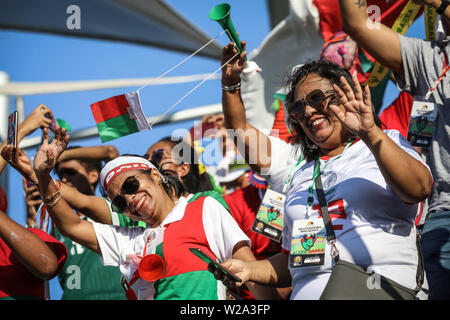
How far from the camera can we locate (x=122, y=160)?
9.59ft

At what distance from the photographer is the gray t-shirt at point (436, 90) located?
2.58 m

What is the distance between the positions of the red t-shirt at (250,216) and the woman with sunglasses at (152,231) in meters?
0.67

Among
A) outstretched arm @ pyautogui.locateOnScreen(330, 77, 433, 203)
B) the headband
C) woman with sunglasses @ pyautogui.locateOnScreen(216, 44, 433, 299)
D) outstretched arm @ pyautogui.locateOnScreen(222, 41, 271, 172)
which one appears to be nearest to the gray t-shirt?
woman with sunglasses @ pyautogui.locateOnScreen(216, 44, 433, 299)

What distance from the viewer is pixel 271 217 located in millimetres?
3176

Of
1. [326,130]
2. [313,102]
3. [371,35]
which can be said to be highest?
[371,35]

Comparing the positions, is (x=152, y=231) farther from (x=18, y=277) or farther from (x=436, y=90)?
(x=436, y=90)

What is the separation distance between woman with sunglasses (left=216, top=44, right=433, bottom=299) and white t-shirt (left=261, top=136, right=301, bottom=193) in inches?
20.5

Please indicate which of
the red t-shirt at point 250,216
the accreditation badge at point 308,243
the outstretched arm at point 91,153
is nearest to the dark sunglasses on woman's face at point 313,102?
the accreditation badge at point 308,243

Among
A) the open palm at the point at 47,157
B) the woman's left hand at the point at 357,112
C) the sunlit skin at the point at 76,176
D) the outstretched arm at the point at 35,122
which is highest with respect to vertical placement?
the outstretched arm at the point at 35,122

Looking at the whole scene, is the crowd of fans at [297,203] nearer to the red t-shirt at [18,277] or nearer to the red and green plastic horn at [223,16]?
the red t-shirt at [18,277]

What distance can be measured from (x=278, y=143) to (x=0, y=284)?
5.29 ft

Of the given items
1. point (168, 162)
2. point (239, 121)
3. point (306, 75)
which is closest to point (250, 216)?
point (168, 162)

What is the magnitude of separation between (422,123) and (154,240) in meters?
1.37
